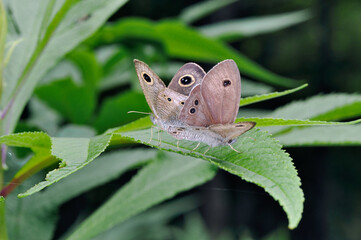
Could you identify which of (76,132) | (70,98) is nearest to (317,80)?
(70,98)

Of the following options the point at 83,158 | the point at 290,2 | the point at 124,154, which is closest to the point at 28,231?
the point at 124,154

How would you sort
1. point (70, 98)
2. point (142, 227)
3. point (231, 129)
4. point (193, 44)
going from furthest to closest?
point (142, 227) < point (193, 44) < point (70, 98) < point (231, 129)

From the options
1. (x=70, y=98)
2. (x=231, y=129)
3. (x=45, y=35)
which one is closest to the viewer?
(x=231, y=129)

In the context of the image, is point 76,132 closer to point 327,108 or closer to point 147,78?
point 147,78

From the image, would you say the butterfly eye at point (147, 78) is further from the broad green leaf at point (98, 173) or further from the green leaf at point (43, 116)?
the green leaf at point (43, 116)

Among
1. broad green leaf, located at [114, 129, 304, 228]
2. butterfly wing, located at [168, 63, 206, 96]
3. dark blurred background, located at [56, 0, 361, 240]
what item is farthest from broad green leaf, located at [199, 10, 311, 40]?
dark blurred background, located at [56, 0, 361, 240]

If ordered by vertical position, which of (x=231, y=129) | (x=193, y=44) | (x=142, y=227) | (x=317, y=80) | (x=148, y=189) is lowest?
(x=317, y=80)

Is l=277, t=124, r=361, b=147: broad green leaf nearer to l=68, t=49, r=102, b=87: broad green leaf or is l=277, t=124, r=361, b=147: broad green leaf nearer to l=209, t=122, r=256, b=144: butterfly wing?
l=209, t=122, r=256, b=144: butterfly wing
